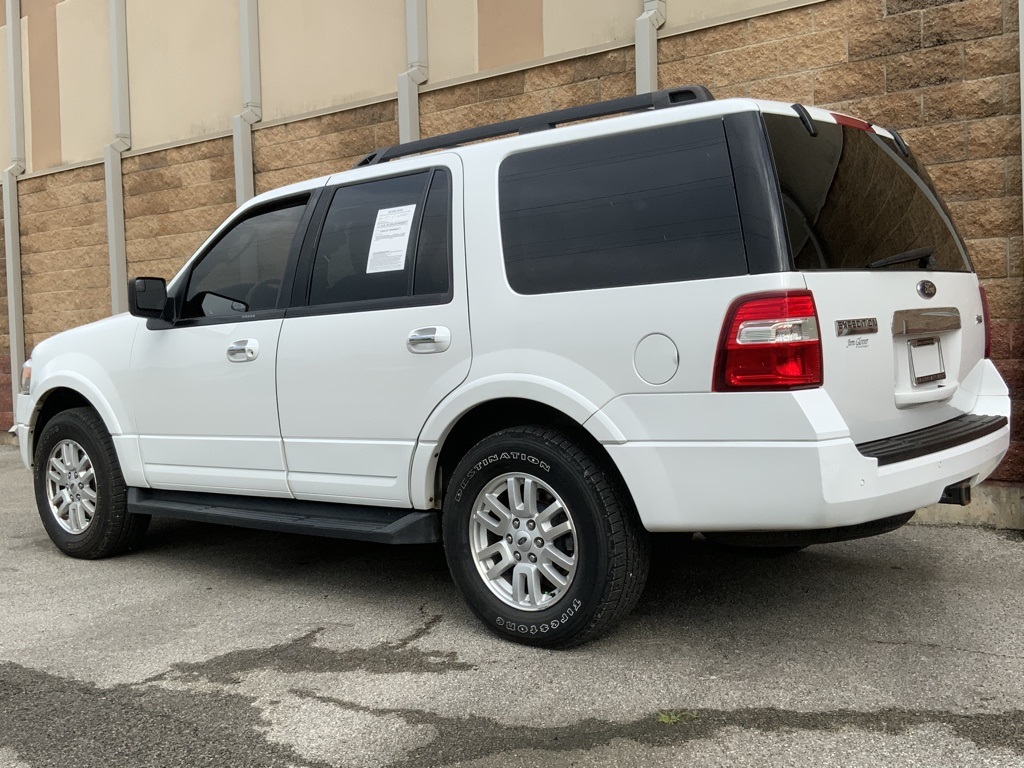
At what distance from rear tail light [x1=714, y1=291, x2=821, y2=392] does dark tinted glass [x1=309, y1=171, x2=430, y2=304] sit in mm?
1568

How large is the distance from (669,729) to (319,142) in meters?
7.63

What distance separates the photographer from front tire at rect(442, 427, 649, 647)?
11.7 feet

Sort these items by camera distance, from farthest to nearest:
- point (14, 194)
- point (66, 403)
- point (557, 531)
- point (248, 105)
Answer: point (14, 194), point (248, 105), point (66, 403), point (557, 531)

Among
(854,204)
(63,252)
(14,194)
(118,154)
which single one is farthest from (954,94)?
(14,194)

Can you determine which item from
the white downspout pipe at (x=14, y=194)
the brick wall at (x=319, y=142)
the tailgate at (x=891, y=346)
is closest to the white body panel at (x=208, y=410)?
the tailgate at (x=891, y=346)

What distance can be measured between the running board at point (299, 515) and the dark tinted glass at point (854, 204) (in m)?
1.93

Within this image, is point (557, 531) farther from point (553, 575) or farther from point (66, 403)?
point (66, 403)

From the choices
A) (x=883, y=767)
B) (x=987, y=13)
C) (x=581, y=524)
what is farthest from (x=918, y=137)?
(x=883, y=767)

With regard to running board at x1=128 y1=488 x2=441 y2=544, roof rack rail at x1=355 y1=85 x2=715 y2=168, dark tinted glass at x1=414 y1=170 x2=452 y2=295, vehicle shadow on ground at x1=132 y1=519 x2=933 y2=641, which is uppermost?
roof rack rail at x1=355 y1=85 x2=715 y2=168

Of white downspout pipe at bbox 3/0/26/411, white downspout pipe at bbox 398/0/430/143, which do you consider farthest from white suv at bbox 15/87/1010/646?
white downspout pipe at bbox 3/0/26/411

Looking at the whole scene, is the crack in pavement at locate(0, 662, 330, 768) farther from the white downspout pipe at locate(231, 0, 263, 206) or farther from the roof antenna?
the white downspout pipe at locate(231, 0, 263, 206)

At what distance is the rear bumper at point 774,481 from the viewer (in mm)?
3197

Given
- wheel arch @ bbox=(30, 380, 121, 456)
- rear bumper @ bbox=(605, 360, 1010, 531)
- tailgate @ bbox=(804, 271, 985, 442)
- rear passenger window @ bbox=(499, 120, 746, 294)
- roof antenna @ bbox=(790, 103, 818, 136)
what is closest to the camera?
rear bumper @ bbox=(605, 360, 1010, 531)

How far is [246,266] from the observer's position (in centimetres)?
496
